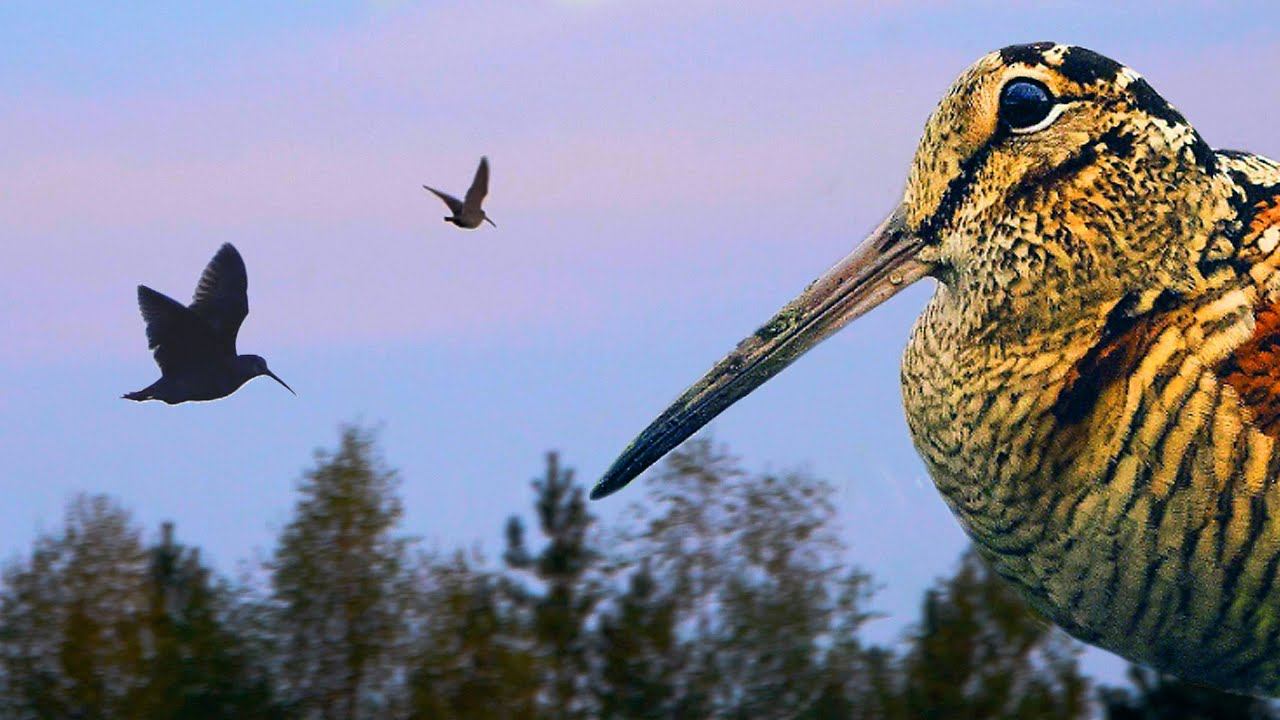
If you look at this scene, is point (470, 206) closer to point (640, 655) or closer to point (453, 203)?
point (453, 203)

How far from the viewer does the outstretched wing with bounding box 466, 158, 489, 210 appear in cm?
329

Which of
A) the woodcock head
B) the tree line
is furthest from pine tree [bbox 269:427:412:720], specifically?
the woodcock head

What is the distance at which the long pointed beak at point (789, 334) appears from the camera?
2586mm

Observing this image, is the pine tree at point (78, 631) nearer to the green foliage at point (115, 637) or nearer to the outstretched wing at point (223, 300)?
the green foliage at point (115, 637)

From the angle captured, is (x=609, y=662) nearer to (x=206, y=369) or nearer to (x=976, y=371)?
(x=206, y=369)

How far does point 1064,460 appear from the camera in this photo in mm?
2451

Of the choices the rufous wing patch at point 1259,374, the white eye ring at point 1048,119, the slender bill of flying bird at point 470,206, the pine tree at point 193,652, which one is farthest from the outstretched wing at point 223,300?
the rufous wing patch at point 1259,374

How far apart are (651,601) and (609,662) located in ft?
0.92

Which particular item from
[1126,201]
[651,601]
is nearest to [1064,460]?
[1126,201]

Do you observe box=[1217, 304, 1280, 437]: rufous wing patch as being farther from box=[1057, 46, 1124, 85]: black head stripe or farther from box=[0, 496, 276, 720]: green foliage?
box=[0, 496, 276, 720]: green foliage

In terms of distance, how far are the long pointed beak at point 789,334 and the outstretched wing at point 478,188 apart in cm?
73

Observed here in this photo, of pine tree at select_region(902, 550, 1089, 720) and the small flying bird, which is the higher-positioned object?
the small flying bird

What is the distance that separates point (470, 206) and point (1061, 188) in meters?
1.34

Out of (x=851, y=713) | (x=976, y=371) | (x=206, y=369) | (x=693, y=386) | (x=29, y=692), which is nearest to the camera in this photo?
(x=976, y=371)
